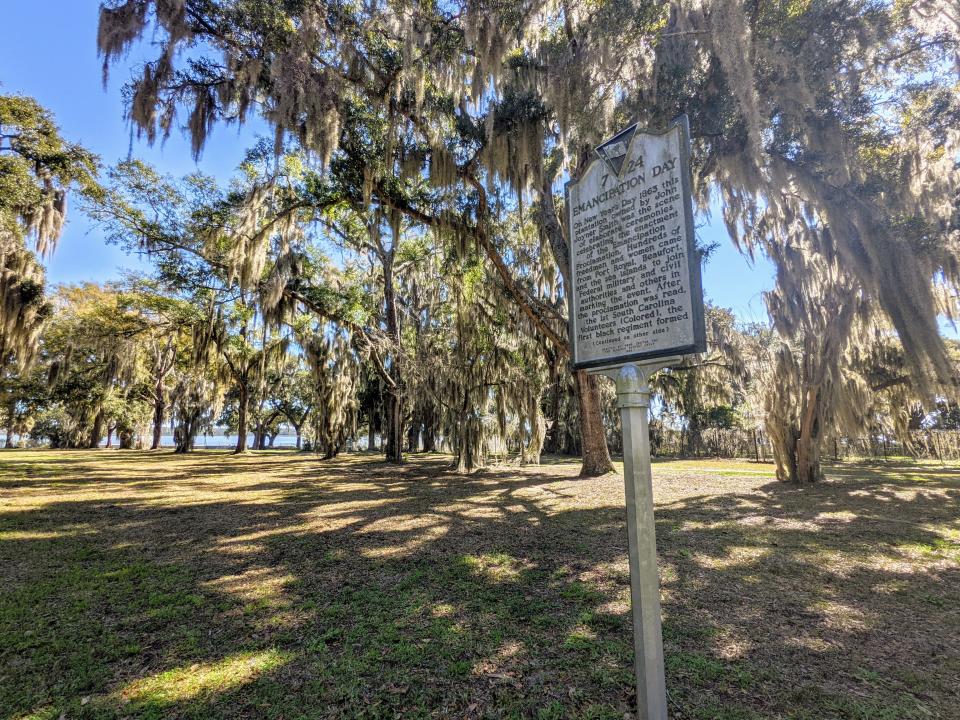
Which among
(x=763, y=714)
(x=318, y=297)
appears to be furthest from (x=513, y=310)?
(x=763, y=714)

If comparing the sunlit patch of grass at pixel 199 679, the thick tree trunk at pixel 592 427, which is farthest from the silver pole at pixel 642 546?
the thick tree trunk at pixel 592 427

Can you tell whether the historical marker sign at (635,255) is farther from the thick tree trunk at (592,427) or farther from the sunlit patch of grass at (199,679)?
the thick tree trunk at (592,427)

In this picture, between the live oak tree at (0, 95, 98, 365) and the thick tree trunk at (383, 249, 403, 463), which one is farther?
the thick tree trunk at (383, 249, 403, 463)

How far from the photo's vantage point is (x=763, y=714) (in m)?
2.31

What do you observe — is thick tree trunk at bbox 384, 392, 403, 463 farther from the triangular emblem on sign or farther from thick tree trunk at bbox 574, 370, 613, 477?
the triangular emblem on sign

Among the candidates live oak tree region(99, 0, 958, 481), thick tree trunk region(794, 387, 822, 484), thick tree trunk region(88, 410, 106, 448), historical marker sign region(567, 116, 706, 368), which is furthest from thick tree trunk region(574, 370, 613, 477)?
thick tree trunk region(88, 410, 106, 448)

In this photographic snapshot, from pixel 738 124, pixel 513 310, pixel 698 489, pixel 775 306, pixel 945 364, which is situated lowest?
pixel 698 489

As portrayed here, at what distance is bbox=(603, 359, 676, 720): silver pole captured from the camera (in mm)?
2186

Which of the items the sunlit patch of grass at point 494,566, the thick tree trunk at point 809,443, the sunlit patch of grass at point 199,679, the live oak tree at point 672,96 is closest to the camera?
the sunlit patch of grass at point 199,679

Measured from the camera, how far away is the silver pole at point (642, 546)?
86.0 inches

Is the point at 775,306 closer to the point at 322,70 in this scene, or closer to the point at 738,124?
the point at 738,124

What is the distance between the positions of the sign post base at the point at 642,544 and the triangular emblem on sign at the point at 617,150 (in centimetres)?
145

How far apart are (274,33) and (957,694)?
12.1m

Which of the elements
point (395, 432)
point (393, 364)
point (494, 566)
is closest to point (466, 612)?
point (494, 566)
